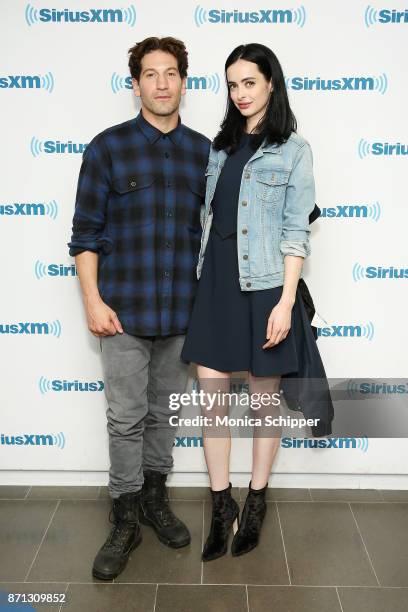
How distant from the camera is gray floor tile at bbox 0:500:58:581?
2227mm

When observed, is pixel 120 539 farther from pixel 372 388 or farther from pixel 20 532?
pixel 372 388

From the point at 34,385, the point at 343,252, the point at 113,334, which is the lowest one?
the point at 34,385

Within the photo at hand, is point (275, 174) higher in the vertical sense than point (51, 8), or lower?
lower

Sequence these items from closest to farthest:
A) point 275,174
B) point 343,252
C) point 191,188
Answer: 1. point 275,174
2. point 191,188
3. point 343,252

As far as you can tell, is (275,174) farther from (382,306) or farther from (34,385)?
(34,385)

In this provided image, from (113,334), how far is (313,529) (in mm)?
1086

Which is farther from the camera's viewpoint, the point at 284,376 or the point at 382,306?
the point at 382,306

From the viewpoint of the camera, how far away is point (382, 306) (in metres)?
2.57

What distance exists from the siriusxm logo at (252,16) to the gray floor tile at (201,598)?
6.49 ft

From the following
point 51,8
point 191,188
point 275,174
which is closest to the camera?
point 275,174

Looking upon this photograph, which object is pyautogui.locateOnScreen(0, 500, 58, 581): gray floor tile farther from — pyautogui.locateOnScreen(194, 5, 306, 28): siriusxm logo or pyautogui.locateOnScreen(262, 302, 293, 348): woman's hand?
pyautogui.locateOnScreen(194, 5, 306, 28): siriusxm logo

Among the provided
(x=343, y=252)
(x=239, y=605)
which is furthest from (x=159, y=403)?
(x=343, y=252)

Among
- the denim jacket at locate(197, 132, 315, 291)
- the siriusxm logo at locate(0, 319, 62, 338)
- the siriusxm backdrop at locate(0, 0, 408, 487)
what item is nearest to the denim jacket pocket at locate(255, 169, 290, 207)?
the denim jacket at locate(197, 132, 315, 291)

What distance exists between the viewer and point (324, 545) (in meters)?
2.36
